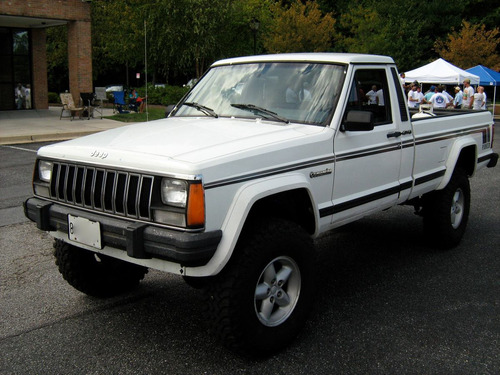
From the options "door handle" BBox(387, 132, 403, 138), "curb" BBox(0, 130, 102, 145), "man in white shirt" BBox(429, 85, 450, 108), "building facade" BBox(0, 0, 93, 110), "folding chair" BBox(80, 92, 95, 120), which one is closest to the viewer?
"door handle" BBox(387, 132, 403, 138)

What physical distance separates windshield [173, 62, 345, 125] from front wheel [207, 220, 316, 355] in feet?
3.57

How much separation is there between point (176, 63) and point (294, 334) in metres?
30.5

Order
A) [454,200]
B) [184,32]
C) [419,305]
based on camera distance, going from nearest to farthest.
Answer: [419,305]
[454,200]
[184,32]

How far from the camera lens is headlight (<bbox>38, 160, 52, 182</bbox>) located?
4.05m

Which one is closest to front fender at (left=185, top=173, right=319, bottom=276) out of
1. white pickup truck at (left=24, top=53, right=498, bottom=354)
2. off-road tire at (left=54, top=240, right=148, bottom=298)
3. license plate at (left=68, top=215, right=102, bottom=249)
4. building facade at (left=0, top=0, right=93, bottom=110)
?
white pickup truck at (left=24, top=53, right=498, bottom=354)

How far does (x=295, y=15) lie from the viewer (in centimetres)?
3834

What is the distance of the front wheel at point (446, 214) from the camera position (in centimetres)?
582

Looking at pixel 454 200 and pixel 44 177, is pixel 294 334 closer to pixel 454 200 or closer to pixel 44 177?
pixel 44 177

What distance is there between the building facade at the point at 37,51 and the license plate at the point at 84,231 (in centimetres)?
2000

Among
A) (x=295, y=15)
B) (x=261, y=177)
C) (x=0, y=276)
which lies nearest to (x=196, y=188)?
(x=261, y=177)

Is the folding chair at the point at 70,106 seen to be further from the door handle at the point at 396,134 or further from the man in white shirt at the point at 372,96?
the door handle at the point at 396,134

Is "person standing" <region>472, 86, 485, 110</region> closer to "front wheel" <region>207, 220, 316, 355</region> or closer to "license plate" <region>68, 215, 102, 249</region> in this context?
"front wheel" <region>207, 220, 316, 355</region>

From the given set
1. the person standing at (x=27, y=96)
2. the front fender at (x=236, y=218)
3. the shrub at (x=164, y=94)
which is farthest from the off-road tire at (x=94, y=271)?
the shrub at (x=164, y=94)

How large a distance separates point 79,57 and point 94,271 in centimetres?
2033
